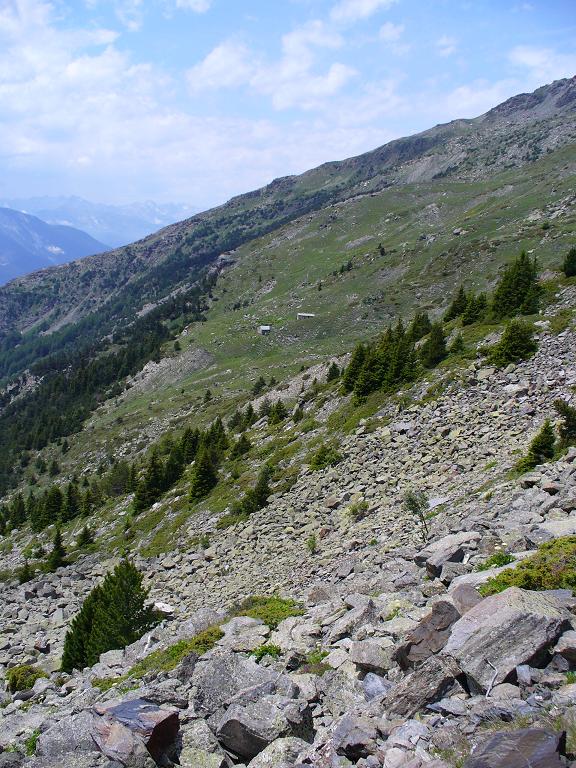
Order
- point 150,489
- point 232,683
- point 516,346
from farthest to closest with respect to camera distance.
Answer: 1. point 150,489
2. point 516,346
3. point 232,683

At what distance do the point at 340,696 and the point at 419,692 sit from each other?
2684 mm

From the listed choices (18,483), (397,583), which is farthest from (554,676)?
(18,483)

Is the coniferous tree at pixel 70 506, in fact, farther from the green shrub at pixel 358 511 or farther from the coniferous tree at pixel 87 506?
the green shrub at pixel 358 511

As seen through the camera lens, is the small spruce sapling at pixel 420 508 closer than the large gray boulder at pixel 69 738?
No

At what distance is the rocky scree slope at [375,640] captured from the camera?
8711 mm

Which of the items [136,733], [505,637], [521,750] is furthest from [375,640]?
[521,750]

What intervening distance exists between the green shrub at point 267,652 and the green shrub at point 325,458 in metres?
20.7

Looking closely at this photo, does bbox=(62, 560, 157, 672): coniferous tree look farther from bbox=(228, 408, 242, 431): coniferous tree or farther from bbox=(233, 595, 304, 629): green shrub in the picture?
bbox=(228, 408, 242, 431): coniferous tree

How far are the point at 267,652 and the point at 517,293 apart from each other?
3879 cm

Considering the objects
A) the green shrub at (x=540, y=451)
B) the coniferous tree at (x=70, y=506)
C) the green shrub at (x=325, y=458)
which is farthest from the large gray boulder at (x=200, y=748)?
the coniferous tree at (x=70, y=506)

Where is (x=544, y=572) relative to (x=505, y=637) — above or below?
below

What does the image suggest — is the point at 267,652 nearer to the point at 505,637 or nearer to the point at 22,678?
the point at 505,637

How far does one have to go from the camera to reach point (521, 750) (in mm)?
6617

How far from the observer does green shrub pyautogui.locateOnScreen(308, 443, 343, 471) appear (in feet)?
115
